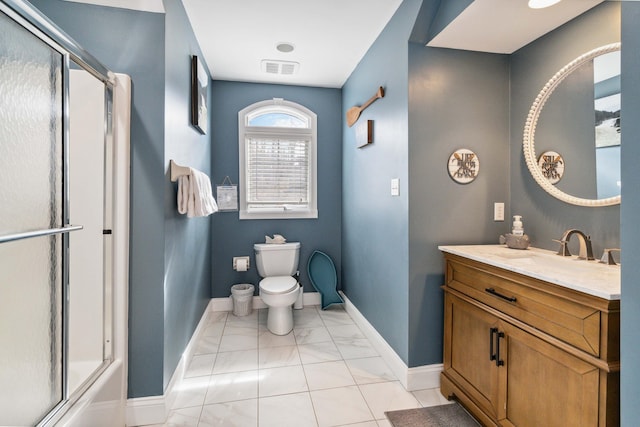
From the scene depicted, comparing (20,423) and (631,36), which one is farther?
(20,423)

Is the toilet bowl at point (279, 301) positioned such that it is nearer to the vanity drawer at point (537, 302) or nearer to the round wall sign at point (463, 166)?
the vanity drawer at point (537, 302)

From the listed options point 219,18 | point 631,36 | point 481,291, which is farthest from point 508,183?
point 219,18

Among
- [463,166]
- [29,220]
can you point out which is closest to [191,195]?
[29,220]

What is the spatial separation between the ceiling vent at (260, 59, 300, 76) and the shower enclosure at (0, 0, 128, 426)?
1.46m

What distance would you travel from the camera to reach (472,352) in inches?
62.1

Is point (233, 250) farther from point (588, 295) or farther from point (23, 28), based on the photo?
point (588, 295)

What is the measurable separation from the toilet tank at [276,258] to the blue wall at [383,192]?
59 centimetres

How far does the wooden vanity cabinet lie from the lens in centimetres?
96

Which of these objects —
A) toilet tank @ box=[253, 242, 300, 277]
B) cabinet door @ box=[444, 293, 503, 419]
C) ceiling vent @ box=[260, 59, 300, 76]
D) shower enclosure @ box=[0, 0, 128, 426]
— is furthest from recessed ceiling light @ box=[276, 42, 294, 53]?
cabinet door @ box=[444, 293, 503, 419]

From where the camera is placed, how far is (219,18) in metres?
2.03

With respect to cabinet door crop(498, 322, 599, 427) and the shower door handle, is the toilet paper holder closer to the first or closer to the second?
the shower door handle

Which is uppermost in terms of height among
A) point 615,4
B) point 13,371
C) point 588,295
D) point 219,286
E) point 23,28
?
point 615,4

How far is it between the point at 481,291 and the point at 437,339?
0.55m

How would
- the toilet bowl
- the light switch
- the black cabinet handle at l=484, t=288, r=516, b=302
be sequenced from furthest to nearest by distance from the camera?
the toilet bowl, the light switch, the black cabinet handle at l=484, t=288, r=516, b=302
